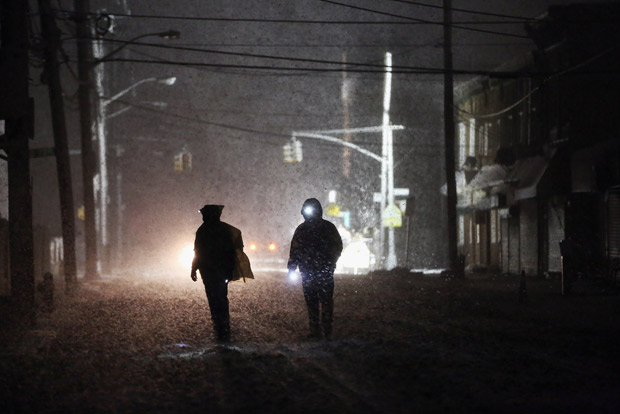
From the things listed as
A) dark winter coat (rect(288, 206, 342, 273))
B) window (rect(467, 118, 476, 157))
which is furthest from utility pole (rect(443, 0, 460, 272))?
dark winter coat (rect(288, 206, 342, 273))

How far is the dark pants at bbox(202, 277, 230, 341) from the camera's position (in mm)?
12344

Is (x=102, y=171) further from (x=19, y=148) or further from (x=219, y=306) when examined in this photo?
(x=219, y=306)

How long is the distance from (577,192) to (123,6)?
43959mm

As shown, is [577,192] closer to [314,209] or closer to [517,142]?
[517,142]

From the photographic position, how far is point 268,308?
17828 millimetres

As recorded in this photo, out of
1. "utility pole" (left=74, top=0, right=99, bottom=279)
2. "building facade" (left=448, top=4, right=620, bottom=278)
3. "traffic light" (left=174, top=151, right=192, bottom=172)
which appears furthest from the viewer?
"traffic light" (left=174, top=151, right=192, bottom=172)

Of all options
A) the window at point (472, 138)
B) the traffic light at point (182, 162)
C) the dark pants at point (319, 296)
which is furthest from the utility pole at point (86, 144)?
the window at point (472, 138)

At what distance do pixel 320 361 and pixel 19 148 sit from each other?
7993mm

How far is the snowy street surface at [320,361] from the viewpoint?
8.02 m

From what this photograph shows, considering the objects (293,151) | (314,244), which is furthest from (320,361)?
(293,151)

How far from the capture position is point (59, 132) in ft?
75.4

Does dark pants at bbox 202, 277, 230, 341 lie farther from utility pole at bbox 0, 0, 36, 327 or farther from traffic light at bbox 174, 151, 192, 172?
traffic light at bbox 174, 151, 192, 172

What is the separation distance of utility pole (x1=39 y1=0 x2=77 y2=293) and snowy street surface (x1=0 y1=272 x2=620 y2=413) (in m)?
4.77

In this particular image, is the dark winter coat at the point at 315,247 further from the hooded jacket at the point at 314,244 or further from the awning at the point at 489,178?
the awning at the point at 489,178
